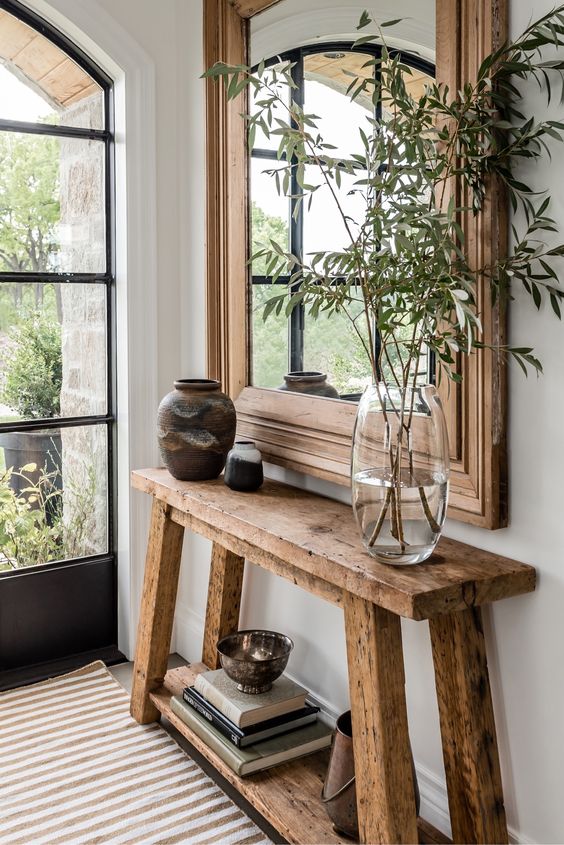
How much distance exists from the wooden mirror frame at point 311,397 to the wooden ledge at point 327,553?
91mm

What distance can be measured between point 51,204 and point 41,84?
0.37 meters

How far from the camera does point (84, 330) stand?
268 centimetres

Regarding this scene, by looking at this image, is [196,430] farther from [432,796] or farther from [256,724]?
[432,796]

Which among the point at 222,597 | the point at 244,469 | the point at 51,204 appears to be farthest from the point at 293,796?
the point at 51,204

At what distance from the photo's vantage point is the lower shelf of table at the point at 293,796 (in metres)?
1.67

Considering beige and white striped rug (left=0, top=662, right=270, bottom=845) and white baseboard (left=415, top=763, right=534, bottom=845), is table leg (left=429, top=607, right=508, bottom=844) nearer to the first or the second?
white baseboard (left=415, top=763, right=534, bottom=845)

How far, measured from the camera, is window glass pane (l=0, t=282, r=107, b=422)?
8.38 feet

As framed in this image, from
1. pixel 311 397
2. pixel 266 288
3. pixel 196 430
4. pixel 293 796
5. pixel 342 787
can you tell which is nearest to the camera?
pixel 342 787

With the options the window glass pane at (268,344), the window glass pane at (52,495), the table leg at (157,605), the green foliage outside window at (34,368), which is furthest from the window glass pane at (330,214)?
the window glass pane at (52,495)

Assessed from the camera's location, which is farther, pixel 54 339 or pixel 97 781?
pixel 54 339

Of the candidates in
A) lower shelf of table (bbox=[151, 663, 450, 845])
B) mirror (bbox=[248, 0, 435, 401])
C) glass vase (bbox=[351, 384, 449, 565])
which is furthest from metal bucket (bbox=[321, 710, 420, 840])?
mirror (bbox=[248, 0, 435, 401])

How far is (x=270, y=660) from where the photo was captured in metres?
1.98

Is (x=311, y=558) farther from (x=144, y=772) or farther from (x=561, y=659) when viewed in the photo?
(x=144, y=772)

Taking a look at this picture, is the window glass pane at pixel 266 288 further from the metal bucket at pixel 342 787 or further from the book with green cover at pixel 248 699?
the metal bucket at pixel 342 787
